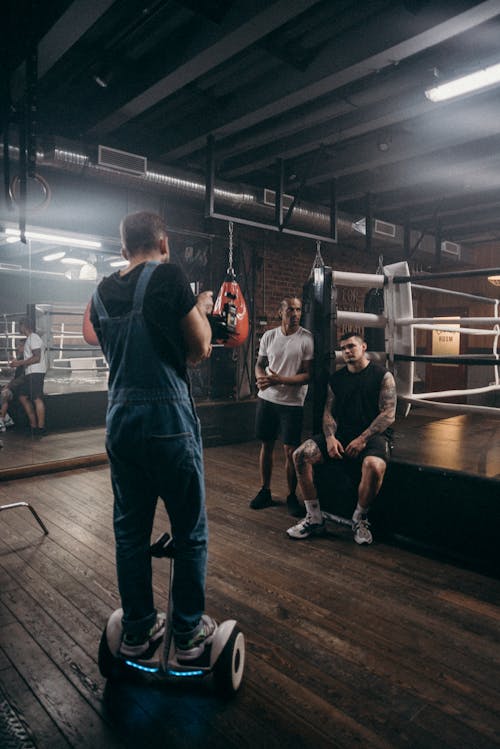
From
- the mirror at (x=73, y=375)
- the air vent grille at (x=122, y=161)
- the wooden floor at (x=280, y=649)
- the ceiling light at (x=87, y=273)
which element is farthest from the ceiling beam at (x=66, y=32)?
the ceiling light at (x=87, y=273)

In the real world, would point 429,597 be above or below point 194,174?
below

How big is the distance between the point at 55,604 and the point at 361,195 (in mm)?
5919

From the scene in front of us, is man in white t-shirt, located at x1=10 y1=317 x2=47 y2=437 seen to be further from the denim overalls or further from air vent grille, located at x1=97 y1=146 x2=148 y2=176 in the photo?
the denim overalls

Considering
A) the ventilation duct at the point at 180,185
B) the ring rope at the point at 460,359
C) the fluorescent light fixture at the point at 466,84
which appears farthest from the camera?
the ventilation duct at the point at 180,185

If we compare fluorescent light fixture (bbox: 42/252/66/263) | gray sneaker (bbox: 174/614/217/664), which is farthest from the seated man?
fluorescent light fixture (bbox: 42/252/66/263)

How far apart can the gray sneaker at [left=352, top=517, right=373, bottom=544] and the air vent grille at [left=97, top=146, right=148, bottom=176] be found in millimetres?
3589

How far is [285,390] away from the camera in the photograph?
142 inches

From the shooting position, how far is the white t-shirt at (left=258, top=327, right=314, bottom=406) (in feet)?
11.8

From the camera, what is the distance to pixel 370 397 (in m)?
3.16

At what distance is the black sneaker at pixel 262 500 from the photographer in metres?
3.69

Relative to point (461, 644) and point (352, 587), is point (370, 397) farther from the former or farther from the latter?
point (461, 644)

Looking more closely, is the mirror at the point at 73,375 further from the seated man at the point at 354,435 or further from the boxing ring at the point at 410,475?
the boxing ring at the point at 410,475

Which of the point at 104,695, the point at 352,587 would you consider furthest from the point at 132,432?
the point at 352,587

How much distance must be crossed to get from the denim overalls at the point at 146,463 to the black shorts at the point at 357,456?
1.70 m
